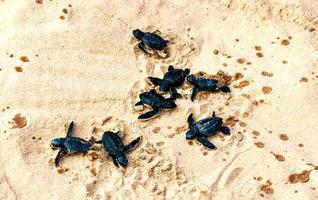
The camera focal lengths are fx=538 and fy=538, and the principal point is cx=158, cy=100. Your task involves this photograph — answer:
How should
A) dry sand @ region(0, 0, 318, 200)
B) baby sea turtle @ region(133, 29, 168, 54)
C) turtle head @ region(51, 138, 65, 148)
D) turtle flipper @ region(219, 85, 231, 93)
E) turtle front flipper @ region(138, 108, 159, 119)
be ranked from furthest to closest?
Result: 1. baby sea turtle @ region(133, 29, 168, 54)
2. turtle flipper @ region(219, 85, 231, 93)
3. turtle front flipper @ region(138, 108, 159, 119)
4. turtle head @ region(51, 138, 65, 148)
5. dry sand @ region(0, 0, 318, 200)

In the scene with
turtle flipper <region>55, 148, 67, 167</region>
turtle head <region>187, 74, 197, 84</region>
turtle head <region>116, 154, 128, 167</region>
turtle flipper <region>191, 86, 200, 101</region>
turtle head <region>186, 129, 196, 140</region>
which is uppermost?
turtle head <region>187, 74, 197, 84</region>

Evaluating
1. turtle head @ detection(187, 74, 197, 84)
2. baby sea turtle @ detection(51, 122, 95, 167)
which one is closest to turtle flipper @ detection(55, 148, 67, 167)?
baby sea turtle @ detection(51, 122, 95, 167)

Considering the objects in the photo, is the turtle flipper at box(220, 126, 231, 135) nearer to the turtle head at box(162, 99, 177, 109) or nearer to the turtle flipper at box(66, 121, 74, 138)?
the turtle head at box(162, 99, 177, 109)

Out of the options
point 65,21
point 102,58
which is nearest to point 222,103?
point 102,58

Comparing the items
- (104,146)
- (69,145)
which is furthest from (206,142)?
(69,145)

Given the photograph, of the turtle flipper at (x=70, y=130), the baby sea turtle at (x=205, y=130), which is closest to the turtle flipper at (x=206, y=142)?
the baby sea turtle at (x=205, y=130)

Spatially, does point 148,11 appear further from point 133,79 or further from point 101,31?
point 133,79

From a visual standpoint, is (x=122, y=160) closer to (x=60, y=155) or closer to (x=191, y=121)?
(x=60, y=155)
